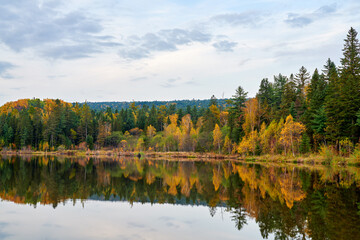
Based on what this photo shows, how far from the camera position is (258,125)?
70.1 meters

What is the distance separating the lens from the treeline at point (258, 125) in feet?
152

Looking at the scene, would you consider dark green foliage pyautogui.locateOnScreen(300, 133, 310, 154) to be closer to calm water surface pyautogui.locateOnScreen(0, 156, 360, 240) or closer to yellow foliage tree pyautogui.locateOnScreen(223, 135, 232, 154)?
yellow foliage tree pyautogui.locateOnScreen(223, 135, 232, 154)

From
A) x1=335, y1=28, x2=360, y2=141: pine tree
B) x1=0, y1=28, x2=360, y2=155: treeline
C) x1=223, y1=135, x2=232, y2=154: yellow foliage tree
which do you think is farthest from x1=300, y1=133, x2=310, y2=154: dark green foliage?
x1=223, y1=135, x2=232, y2=154: yellow foliage tree

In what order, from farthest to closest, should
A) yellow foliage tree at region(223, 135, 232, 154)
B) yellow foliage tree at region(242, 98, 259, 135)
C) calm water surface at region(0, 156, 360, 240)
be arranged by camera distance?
yellow foliage tree at region(223, 135, 232, 154) < yellow foliage tree at region(242, 98, 259, 135) < calm water surface at region(0, 156, 360, 240)

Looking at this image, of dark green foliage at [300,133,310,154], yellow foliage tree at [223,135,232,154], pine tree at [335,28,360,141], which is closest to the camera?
pine tree at [335,28,360,141]

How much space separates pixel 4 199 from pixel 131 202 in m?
7.13

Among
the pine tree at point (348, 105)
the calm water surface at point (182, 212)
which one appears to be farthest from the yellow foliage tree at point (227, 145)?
the calm water surface at point (182, 212)

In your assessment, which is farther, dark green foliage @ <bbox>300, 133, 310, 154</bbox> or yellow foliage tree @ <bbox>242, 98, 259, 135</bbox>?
yellow foliage tree @ <bbox>242, 98, 259, 135</bbox>

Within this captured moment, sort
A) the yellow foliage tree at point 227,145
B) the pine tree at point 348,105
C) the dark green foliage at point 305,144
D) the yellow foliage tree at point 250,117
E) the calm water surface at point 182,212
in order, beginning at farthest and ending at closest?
the yellow foliage tree at point 227,145, the yellow foliage tree at point 250,117, the dark green foliage at point 305,144, the pine tree at point 348,105, the calm water surface at point 182,212

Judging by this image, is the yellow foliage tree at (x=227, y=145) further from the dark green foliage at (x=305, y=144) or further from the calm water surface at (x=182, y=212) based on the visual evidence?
the calm water surface at (x=182, y=212)

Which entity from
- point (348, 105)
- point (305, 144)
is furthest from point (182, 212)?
point (305, 144)

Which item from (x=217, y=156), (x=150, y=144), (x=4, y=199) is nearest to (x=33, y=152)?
(x=150, y=144)

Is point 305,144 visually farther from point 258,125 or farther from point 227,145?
point 227,145

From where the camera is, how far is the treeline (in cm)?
4641
